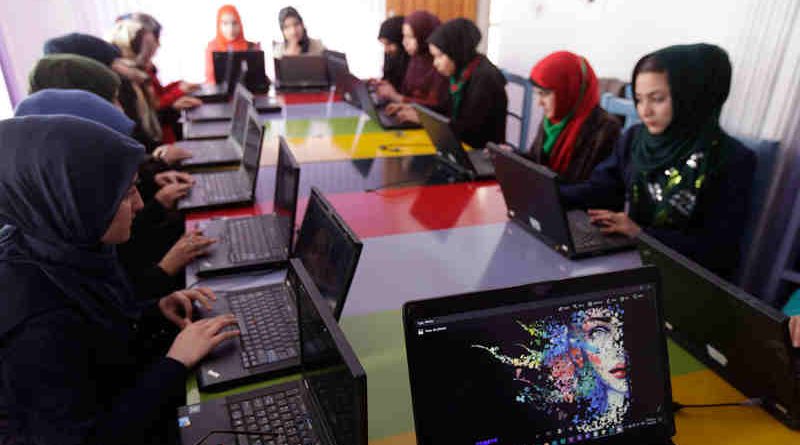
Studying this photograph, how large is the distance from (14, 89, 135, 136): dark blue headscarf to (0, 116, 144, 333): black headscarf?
2.12ft

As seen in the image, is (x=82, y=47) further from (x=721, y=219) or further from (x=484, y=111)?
(x=721, y=219)

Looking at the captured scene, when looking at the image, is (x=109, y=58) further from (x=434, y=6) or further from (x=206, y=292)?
(x=434, y=6)

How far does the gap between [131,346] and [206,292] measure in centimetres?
21

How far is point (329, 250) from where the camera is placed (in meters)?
1.21

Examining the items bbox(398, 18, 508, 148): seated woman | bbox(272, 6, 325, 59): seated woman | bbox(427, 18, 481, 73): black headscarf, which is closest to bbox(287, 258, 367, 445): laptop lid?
bbox(398, 18, 508, 148): seated woman

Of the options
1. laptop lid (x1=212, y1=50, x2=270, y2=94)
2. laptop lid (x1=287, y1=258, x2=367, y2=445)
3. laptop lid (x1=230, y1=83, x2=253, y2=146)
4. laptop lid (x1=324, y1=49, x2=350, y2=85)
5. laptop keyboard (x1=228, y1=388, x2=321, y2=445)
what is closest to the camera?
laptop lid (x1=287, y1=258, x2=367, y2=445)

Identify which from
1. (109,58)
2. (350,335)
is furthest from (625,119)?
(109,58)

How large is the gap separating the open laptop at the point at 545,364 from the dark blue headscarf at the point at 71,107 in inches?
53.8

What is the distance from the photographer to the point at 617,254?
64.2 inches

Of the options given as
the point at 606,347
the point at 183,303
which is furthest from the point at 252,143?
the point at 606,347

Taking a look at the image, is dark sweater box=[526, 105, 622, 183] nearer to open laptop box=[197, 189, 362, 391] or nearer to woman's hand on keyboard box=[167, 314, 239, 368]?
open laptop box=[197, 189, 362, 391]

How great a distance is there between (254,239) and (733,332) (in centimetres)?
126

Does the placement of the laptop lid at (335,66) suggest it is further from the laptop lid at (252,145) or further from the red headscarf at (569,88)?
Result: the red headscarf at (569,88)

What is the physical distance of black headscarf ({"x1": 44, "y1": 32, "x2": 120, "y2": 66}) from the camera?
2531 mm
